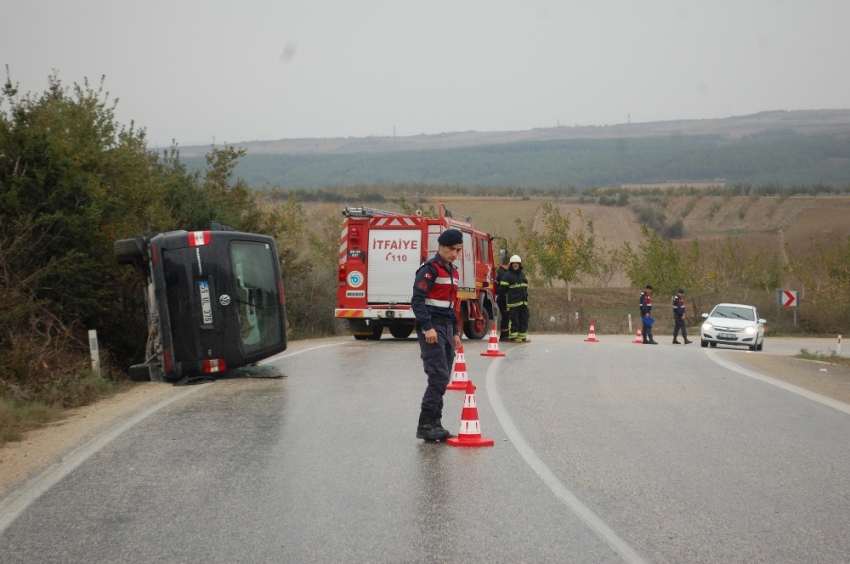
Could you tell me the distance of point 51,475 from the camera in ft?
25.7

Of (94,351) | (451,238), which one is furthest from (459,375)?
(94,351)

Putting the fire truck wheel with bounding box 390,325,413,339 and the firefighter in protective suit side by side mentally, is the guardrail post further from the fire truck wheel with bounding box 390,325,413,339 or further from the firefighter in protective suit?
the firefighter in protective suit

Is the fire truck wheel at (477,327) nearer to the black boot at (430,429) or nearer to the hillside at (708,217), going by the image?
the black boot at (430,429)

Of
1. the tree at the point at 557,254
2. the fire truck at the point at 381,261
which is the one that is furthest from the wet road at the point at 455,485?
the tree at the point at 557,254

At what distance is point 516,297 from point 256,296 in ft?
31.0

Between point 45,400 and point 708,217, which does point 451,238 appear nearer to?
point 45,400

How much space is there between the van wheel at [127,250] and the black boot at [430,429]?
263 inches

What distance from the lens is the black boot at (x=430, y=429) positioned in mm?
8906

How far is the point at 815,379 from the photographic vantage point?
1619cm

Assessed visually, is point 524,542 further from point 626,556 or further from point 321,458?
point 321,458

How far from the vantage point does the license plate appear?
1374cm

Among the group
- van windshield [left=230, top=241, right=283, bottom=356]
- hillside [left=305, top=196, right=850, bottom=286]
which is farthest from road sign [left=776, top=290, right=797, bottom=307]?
hillside [left=305, top=196, right=850, bottom=286]

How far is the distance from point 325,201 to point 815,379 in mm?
116796

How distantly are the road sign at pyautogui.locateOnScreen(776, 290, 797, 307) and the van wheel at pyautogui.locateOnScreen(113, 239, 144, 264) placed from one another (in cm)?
3721
